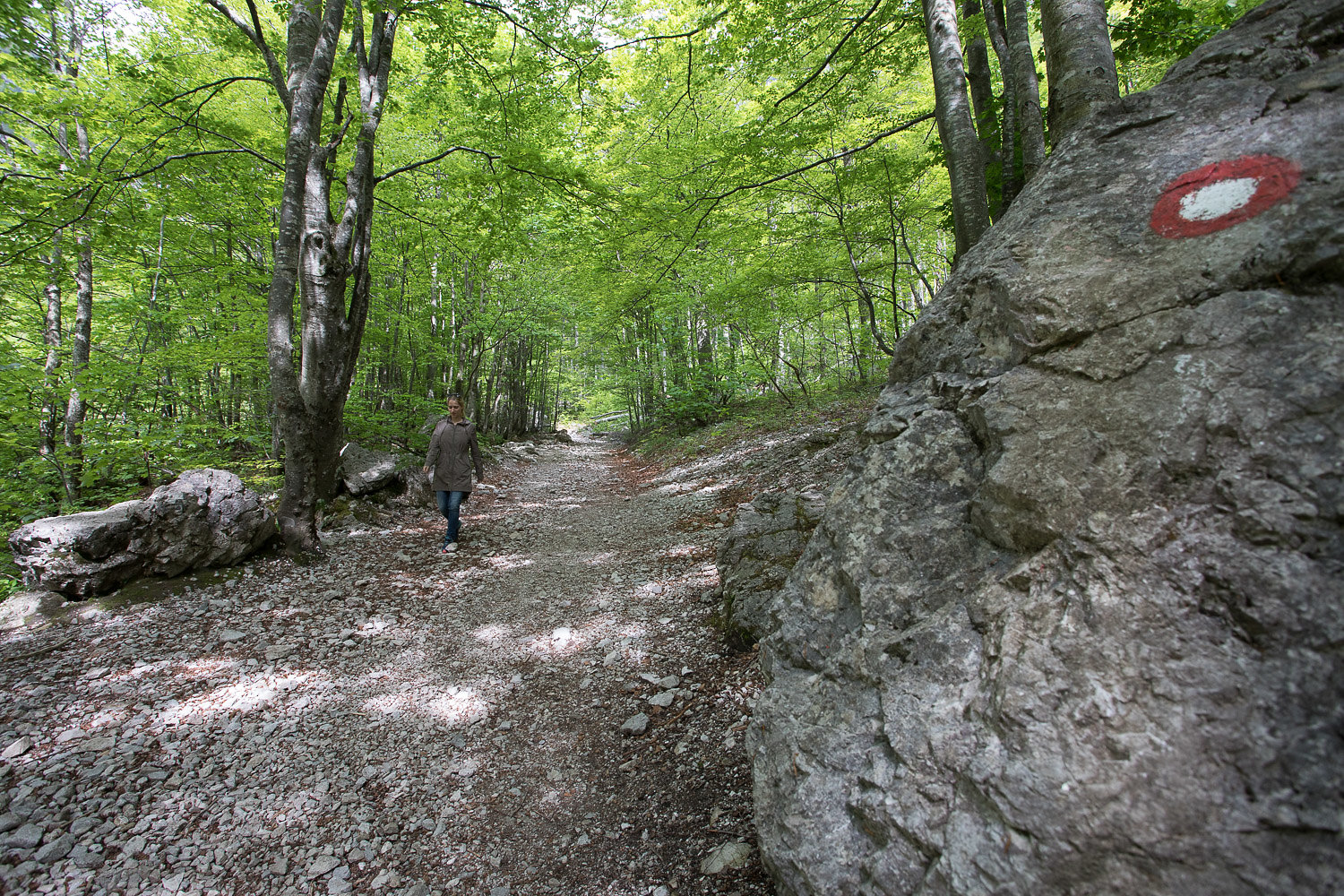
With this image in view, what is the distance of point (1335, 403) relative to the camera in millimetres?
1172

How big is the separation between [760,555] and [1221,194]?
10.5 ft

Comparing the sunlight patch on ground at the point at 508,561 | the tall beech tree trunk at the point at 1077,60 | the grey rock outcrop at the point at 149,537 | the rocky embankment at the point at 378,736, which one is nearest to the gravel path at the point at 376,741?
the rocky embankment at the point at 378,736

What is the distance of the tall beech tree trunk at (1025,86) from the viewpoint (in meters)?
4.39

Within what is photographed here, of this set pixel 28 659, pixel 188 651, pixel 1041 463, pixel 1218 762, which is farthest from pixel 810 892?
pixel 28 659

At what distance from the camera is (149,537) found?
190 inches

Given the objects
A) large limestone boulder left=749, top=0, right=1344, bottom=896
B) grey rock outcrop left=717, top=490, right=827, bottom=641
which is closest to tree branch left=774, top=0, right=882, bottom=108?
large limestone boulder left=749, top=0, right=1344, bottom=896

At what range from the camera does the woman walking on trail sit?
6.80 m

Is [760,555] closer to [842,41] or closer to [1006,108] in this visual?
[1006,108]

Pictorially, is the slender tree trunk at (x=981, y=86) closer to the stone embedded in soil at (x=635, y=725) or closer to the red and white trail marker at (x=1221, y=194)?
the red and white trail marker at (x=1221, y=194)

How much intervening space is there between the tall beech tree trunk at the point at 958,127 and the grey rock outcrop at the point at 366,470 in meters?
8.56

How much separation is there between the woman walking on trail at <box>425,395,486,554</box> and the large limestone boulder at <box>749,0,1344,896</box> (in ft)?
18.6

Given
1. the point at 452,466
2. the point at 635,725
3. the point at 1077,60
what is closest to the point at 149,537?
the point at 452,466

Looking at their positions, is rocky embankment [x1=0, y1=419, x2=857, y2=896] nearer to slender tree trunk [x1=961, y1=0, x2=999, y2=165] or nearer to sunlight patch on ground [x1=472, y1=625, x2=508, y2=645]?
sunlight patch on ground [x1=472, y1=625, x2=508, y2=645]

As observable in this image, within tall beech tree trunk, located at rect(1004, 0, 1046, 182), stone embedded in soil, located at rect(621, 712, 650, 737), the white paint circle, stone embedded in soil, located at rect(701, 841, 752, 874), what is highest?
tall beech tree trunk, located at rect(1004, 0, 1046, 182)
